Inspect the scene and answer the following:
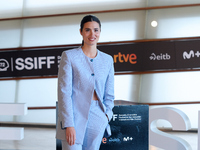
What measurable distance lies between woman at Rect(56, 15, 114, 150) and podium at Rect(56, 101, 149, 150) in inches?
26.7

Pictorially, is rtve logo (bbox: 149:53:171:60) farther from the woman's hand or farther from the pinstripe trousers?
the woman's hand

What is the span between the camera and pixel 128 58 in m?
5.76

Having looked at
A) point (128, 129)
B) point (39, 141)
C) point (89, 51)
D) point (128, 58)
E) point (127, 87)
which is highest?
point (128, 58)

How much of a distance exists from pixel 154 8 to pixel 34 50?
2582mm

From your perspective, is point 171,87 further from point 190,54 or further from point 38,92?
point 38,92

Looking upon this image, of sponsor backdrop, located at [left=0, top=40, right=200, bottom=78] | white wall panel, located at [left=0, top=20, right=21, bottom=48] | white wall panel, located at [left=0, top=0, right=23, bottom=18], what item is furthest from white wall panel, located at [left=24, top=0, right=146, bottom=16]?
sponsor backdrop, located at [left=0, top=40, right=200, bottom=78]

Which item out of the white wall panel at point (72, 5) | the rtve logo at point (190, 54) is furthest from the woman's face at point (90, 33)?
the white wall panel at point (72, 5)

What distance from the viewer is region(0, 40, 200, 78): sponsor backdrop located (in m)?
5.58

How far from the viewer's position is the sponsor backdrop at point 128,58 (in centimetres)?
558

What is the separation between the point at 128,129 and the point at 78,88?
0.94 metres

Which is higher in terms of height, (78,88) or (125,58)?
(125,58)

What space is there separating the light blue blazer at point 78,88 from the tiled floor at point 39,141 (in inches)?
116

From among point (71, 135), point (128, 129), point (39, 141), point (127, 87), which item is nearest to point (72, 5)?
point (127, 87)

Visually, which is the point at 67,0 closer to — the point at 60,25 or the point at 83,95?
the point at 60,25
